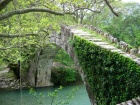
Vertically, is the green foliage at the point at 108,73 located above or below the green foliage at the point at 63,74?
above

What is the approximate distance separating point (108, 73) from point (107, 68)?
11cm

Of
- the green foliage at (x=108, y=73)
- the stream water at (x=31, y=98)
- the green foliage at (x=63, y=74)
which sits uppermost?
the green foliage at (x=108, y=73)

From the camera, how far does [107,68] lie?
19.0 feet

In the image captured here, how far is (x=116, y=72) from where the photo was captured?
18.0 feet

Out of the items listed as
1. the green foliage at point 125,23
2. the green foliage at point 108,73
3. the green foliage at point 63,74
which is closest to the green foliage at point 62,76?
the green foliage at point 63,74

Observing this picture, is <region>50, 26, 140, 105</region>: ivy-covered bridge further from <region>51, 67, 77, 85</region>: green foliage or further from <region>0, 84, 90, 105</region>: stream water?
<region>51, 67, 77, 85</region>: green foliage

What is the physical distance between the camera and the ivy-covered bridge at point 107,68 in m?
4.95

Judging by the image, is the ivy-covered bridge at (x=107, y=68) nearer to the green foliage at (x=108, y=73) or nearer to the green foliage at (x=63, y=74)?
the green foliage at (x=108, y=73)

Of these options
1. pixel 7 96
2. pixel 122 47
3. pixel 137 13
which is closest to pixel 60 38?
pixel 7 96

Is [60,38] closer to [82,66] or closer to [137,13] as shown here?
[82,66]

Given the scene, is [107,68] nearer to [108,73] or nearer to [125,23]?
[108,73]

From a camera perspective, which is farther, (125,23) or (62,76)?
(62,76)

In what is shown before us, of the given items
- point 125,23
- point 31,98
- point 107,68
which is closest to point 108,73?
point 107,68

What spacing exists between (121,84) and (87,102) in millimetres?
7433
